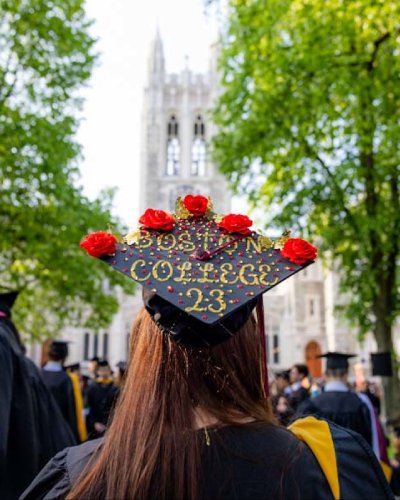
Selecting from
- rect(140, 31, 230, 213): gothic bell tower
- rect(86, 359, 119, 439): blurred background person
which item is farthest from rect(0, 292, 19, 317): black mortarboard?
rect(140, 31, 230, 213): gothic bell tower

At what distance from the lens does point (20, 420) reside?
12.8 ft

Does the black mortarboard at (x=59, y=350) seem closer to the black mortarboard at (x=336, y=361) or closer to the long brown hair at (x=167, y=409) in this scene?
the black mortarboard at (x=336, y=361)

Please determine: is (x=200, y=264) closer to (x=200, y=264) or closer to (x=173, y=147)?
(x=200, y=264)

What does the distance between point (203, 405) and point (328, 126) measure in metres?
11.2

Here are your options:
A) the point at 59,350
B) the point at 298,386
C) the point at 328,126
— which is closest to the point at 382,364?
the point at 298,386

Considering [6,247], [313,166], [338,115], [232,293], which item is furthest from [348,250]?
[232,293]

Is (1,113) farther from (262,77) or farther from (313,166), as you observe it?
(313,166)

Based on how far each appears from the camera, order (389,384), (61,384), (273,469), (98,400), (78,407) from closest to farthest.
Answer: (273,469)
(61,384)
(78,407)
(98,400)
(389,384)

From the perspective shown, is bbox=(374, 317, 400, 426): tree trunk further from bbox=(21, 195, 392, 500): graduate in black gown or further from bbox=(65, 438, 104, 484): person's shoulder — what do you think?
bbox=(65, 438, 104, 484): person's shoulder

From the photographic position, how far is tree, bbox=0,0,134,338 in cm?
1248

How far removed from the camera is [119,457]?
1491mm

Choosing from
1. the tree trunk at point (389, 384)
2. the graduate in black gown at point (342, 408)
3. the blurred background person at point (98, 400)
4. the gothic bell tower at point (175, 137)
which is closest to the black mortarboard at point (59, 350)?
the blurred background person at point (98, 400)

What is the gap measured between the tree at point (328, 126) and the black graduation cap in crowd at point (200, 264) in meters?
9.23

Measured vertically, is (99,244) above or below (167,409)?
above
